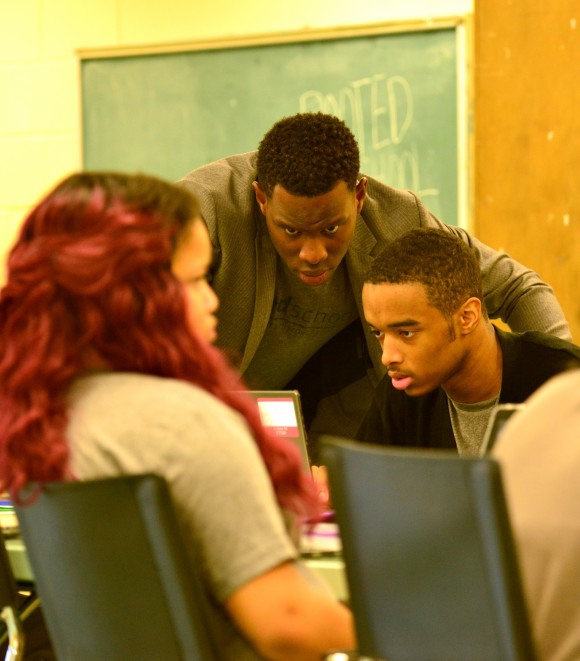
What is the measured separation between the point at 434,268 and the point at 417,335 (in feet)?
0.46

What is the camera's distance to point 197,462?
1010 mm

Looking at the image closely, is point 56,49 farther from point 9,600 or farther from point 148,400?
point 148,400

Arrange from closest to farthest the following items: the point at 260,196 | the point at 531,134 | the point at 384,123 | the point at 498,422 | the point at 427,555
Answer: the point at 427,555
the point at 498,422
the point at 260,196
the point at 531,134
the point at 384,123

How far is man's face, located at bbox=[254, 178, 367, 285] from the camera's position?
2.12 meters

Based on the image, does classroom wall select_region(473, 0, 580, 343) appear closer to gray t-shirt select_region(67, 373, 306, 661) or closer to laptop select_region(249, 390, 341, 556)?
laptop select_region(249, 390, 341, 556)

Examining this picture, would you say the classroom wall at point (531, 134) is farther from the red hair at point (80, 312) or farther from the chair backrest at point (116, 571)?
the chair backrest at point (116, 571)

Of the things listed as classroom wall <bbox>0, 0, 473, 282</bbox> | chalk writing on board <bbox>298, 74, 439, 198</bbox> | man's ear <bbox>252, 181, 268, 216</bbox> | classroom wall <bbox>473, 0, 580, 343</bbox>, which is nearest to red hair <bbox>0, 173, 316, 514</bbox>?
man's ear <bbox>252, 181, 268, 216</bbox>

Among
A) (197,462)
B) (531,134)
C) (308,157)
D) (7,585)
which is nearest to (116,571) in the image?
(197,462)

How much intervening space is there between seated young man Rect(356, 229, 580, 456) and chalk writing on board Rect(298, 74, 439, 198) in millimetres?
1304

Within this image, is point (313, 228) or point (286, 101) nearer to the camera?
point (313, 228)

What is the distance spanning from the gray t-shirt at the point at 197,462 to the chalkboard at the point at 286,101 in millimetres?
2278

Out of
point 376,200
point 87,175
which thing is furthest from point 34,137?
point 87,175

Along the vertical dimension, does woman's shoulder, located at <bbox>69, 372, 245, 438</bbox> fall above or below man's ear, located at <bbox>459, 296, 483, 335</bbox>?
above

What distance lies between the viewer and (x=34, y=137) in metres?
3.85
